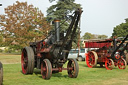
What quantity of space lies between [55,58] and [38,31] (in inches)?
1183

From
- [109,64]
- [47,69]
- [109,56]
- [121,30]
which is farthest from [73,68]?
[121,30]

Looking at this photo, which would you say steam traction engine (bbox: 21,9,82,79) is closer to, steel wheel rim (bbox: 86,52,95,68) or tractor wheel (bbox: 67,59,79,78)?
tractor wheel (bbox: 67,59,79,78)

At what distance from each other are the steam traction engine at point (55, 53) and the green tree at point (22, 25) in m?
25.9

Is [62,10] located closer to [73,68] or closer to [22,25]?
[22,25]

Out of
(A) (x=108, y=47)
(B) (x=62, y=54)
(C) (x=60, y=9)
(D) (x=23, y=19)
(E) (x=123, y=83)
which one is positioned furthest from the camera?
(D) (x=23, y=19)

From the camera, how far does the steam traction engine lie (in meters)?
7.97

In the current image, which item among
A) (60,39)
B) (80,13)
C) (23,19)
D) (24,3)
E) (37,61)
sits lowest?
(37,61)

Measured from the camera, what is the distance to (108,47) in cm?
1378

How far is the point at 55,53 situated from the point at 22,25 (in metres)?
30.3

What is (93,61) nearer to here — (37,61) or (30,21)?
(37,61)

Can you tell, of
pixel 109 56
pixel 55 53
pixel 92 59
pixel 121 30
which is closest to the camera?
pixel 55 53

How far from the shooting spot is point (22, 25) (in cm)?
3738

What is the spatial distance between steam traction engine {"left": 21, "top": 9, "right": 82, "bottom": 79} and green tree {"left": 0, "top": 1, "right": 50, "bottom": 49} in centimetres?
2589

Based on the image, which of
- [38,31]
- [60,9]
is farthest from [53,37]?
[38,31]
